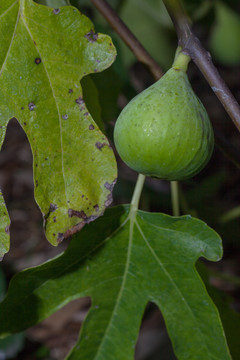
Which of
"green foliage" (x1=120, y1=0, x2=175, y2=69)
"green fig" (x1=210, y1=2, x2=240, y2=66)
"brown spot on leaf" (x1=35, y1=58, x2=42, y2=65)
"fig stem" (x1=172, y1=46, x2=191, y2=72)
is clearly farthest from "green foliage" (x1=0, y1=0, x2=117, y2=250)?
"green fig" (x1=210, y1=2, x2=240, y2=66)

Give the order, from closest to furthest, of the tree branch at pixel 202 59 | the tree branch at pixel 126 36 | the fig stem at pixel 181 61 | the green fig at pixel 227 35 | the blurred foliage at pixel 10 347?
the tree branch at pixel 202 59, the fig stem at pixel 181 61, the tree branch at pixel 126 36, the blurred foliage at pixel 10 347, the green fig at pixel 227 35

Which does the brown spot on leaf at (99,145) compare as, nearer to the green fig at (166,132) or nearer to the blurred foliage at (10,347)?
the green fig at (166,132)

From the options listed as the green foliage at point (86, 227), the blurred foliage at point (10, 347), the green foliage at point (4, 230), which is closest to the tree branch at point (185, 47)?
the green foliage at point (86, 227)

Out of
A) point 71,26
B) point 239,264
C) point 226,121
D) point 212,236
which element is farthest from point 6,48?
point 226,121

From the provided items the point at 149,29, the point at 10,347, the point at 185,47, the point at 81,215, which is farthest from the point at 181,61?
the point at 10,347

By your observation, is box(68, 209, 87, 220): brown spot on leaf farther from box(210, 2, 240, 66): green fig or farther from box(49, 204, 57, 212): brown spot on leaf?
box(210, 2, 240, 66): green fig

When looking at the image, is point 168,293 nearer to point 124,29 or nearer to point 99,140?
point 99,140
